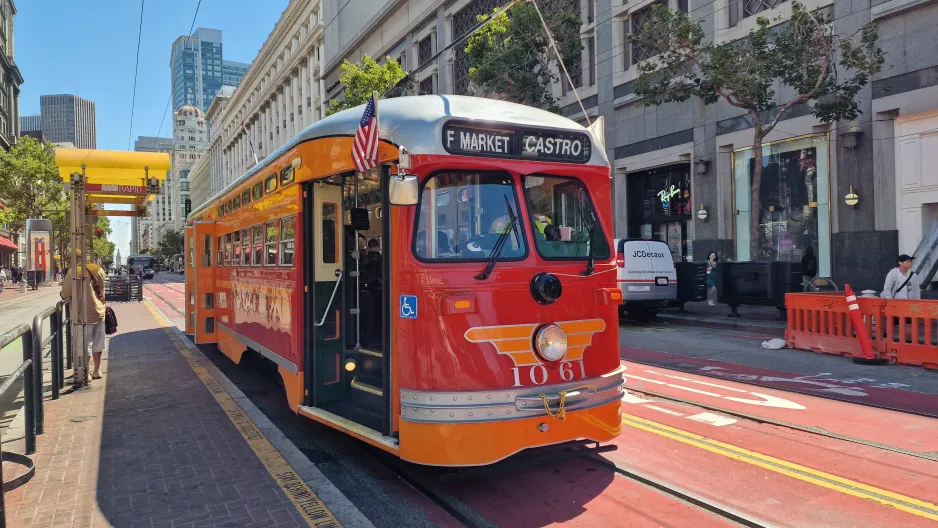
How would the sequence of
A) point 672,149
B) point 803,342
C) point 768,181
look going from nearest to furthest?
point 803,342 → point 768,181 → point 672,149

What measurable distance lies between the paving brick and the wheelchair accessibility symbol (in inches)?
60.4

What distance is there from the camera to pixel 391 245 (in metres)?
4.86

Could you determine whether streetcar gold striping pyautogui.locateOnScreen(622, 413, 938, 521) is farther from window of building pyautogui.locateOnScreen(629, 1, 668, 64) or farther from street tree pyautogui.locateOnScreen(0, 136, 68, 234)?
street tree pyautogui.locateOnScreen(0, 136, 68, 234)

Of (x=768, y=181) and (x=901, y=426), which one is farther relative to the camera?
(x=768, y=181)

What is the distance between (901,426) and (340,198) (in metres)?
5.92

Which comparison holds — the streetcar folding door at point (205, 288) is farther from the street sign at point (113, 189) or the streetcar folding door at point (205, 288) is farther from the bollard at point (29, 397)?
the bollard at point (29, 397)

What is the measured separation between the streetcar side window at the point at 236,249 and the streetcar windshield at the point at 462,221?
533cm

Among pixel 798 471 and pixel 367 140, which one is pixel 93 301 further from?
pixel 798 471

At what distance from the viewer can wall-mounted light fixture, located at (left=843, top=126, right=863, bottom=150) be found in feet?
55.7

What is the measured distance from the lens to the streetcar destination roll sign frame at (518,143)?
4812 millimetres

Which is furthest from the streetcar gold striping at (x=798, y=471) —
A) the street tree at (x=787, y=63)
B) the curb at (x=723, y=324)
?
the street tree at (x=787, y=63)

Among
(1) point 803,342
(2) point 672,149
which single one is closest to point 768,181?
(2) point 672,149

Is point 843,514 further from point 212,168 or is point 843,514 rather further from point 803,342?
point 212,168

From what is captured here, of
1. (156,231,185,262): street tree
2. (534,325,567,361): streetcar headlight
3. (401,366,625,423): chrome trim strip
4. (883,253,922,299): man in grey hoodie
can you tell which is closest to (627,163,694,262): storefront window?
(883,253,922,299): man in grey hoodie
